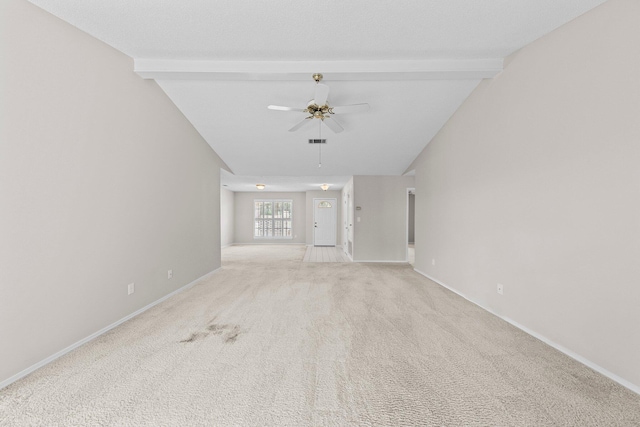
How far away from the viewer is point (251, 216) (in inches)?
454

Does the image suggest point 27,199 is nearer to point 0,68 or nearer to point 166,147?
point 0,68

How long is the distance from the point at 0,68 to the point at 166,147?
6.17 ft

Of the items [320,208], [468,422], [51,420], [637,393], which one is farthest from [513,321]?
[320,208]

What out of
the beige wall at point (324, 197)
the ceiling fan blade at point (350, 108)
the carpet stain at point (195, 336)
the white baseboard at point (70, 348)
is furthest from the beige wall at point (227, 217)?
the ceiling fan blade at point (350, 108)

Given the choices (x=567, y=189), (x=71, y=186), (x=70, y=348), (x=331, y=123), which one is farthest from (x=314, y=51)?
(x=70, y=348)

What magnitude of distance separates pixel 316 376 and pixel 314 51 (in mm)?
3031

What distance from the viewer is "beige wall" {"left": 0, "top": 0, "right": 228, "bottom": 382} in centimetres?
191

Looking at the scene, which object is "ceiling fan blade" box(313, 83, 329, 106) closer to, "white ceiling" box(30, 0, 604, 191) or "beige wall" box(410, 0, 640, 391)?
"white ceiling" box(30, 0, 604, 191)

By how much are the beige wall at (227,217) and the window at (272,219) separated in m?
0.90

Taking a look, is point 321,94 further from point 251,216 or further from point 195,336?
point 251,216

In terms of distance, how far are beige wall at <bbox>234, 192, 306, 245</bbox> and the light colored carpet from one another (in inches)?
322

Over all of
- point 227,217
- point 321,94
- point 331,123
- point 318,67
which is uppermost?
point 318,67

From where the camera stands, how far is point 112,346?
2.40m

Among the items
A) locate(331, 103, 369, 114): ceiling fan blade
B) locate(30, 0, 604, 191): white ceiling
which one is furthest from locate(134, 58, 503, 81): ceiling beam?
locate(331, 103, 369, 114): ceiling fan blade
